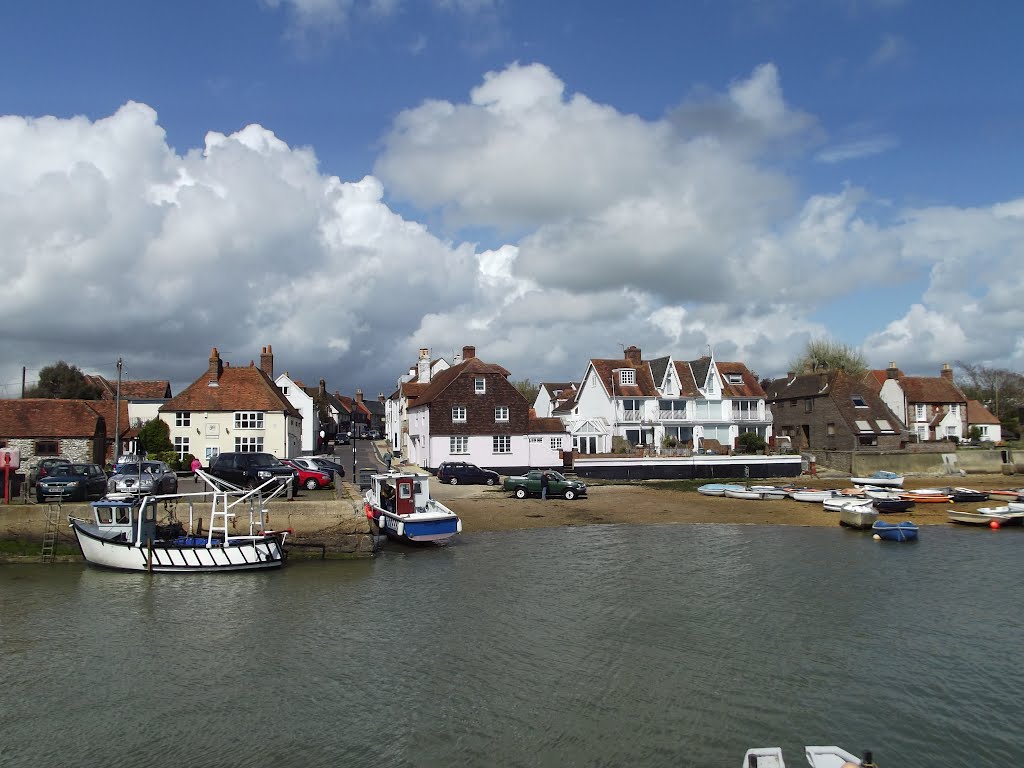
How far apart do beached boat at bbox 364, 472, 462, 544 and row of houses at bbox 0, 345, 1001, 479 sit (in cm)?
2555

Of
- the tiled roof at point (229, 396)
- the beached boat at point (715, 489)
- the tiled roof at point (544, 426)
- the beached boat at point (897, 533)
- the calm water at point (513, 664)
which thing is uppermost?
the tiled roof at point (229, 396)

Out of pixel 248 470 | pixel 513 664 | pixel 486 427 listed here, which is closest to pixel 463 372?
pixel 486 427

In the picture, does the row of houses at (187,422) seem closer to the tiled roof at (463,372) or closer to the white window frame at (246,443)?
the white window frame at (246,443)

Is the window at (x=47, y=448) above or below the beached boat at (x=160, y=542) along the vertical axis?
above

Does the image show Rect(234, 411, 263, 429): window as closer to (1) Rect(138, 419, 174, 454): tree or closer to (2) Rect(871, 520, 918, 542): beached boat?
(1) Rect(138, 419, 174, 454): tree

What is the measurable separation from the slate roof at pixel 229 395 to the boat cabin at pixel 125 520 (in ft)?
98.2

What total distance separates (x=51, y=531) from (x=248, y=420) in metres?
28.9

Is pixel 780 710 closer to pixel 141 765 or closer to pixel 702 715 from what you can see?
pixel 702 715

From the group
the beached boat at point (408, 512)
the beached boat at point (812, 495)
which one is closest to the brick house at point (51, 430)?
the beached boat at point (408, 512)

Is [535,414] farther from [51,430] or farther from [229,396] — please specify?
[51,430]

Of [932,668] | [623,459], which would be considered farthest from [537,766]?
[623,459]

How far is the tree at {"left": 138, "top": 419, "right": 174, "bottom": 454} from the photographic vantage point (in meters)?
54.1

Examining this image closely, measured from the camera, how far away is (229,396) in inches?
2312

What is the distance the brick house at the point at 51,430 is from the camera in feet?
171
